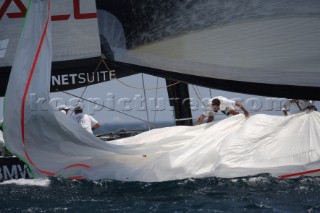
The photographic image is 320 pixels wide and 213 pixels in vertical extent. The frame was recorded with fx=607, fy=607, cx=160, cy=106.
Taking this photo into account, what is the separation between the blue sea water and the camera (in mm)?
3941

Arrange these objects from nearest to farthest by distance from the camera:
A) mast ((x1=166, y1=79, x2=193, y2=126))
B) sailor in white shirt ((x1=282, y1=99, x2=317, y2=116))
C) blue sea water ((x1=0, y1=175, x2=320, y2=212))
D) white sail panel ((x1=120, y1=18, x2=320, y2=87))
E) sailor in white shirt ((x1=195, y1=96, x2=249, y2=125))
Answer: blue sea water ((x1=0, y1=175, x2=320, y2=212)), white sail panel ((x1=120, y1=18, x2=320, y2=87)), sailor in white shirt ((x1=282, y1=99, x2=317, y2=116)), sailor in white shirt ((x1=195, y1=96, x2=249, y2=125)), mast ((x1=166, y1=79, x2=193, y2=126))

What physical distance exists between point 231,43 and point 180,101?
3.09 metres

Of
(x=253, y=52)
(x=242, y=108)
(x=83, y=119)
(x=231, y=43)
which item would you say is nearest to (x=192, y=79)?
(x=231, y=43)

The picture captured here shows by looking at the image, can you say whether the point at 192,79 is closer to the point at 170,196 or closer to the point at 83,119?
the point at 170,196

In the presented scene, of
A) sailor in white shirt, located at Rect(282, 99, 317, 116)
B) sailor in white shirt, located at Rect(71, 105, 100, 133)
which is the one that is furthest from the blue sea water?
sailor in white shirt, located at Rect(71, 105, 100, 133)

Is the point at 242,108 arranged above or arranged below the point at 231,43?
below

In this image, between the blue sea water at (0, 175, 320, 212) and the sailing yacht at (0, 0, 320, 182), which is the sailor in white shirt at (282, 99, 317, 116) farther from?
the blue sea water at (0, 175, 320, 212)

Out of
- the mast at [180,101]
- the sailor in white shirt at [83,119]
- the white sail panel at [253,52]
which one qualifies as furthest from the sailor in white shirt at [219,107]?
the sailor in white shirt at [83,119]

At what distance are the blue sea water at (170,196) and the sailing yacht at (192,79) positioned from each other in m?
0.22

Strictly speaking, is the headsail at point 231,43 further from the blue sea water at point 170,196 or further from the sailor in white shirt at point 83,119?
the sailor in white shirt at point 83,119

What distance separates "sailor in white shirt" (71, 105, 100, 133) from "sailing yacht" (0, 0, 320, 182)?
1458mm

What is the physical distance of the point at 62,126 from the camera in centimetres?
551

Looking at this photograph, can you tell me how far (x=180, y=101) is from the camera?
314 inches

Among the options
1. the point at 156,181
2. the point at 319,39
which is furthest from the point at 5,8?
the point at 319,39
